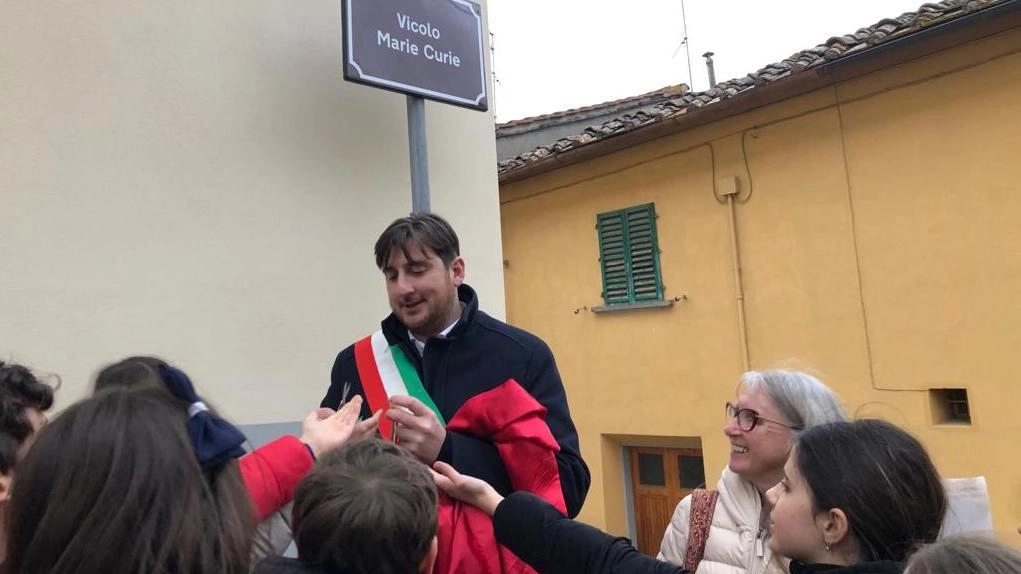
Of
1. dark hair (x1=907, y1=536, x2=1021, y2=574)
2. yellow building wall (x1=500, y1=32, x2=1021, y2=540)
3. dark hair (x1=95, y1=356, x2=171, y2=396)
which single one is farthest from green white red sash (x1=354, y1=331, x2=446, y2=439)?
yellow building wall (x1=500, y1=32, x2=1021, y2=540)

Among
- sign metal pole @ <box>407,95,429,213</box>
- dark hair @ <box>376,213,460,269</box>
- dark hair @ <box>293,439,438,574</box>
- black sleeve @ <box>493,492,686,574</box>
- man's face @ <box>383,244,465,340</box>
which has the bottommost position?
black sleeve @ <box>493,492,686,574</box>

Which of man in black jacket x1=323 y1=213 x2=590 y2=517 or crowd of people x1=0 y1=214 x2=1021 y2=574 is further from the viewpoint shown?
man in black jacket x1=323 y1=213 x2=590 y2=517

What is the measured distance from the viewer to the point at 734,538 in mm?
1992

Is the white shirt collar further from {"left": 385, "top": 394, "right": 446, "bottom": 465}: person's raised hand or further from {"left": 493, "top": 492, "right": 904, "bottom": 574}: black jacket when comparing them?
{"left": 493, "top": 492, "right": 904, "bottom": 574}: black jacket

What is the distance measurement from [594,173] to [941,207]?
12.2ft

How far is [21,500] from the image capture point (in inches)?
42.9

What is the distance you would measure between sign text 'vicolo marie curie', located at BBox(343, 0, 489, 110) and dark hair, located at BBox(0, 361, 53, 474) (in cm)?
191

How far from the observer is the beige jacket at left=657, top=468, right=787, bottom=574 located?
Result: 6.24ft

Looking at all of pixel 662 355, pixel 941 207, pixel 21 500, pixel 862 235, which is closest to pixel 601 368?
pixel 662 355

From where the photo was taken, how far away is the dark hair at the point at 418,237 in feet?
6.91

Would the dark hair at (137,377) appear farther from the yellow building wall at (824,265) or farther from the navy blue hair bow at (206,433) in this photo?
the yellow building wall at (824,265)

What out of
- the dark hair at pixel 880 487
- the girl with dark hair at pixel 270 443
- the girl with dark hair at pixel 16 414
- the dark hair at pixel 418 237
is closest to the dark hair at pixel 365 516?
the girl with dark hair at pixel 270 443

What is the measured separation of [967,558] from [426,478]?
86 cm

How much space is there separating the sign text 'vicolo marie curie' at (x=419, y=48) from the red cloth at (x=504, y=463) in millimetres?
1879
